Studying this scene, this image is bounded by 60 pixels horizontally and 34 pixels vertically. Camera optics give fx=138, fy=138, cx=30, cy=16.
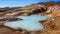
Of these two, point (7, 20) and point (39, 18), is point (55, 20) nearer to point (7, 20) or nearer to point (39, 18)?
point (39, 18)

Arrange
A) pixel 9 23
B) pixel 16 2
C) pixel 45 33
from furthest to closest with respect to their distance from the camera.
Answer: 1. pixel 16 2
2. pixel 9 23
3. pixel 45 33

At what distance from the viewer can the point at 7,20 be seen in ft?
9.63

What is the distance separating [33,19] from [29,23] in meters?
0.15

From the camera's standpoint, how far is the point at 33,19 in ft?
9.85

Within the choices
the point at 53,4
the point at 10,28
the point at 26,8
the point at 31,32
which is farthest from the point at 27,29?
the point at 53,4

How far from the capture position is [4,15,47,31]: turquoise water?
281cm

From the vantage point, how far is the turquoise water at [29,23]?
281 cm

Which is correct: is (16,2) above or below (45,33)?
above

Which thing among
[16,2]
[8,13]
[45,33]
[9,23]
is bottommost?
[45,33]

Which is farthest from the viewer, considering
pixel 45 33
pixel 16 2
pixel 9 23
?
pixel 16 2

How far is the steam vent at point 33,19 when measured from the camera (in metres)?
2.74

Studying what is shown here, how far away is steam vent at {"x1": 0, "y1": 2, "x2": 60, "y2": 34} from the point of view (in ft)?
8.99

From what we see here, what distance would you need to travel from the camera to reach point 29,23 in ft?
9.57

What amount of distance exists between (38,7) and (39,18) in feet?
1.02
